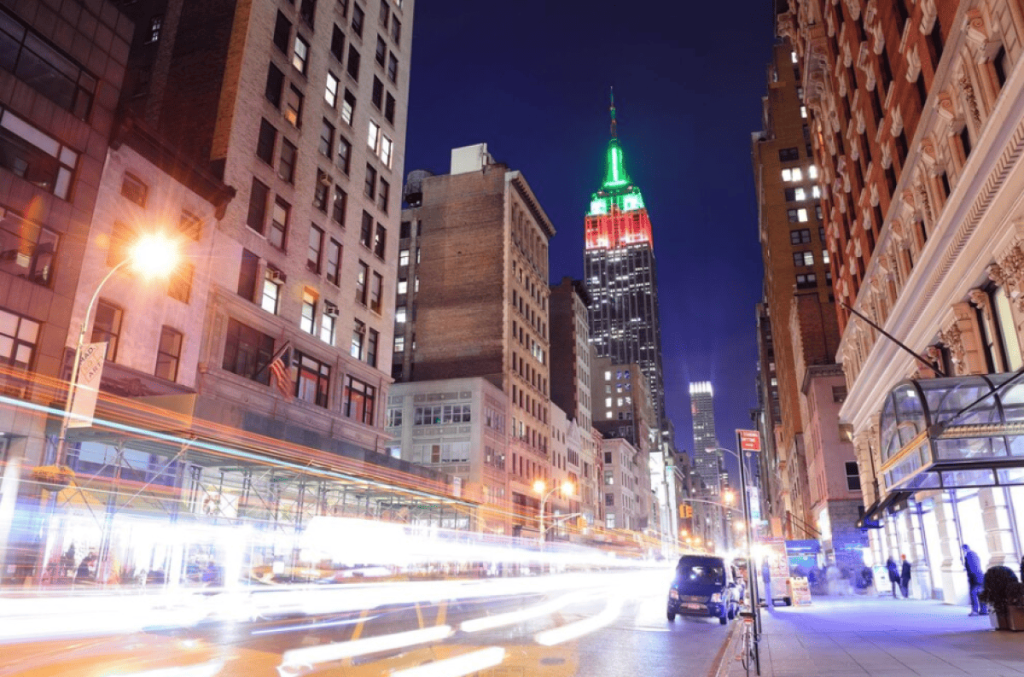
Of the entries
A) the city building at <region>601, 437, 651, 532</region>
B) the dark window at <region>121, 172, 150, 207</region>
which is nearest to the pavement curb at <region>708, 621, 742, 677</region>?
the dark window at <region>121, 172, 150, 207</region>

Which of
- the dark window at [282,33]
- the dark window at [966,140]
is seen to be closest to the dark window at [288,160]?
the dark window at [282,33]

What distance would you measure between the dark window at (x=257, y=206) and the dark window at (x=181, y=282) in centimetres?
478

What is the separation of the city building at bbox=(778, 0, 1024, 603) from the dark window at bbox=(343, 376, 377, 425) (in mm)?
26469

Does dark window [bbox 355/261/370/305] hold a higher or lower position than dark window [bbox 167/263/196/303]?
higher

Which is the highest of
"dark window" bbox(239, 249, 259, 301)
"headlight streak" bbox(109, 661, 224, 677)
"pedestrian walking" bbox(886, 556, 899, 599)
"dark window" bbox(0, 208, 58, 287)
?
"dark window" bbox(239, 249, 259, 301)

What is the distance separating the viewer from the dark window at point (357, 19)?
151 feet

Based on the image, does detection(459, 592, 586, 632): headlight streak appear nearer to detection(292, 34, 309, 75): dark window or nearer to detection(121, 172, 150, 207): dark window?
detection(121, 172, 150, 207): dark window

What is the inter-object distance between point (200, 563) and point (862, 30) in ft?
122

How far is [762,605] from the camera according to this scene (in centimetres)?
3212

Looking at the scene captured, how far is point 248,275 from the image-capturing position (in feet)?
112

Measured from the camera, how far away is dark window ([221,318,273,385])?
32062mm

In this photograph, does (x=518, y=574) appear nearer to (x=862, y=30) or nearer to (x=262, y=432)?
(x=262, y=432)

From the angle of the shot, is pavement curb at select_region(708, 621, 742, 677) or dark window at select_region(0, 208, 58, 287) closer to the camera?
pavement curb at select_region(708, 621, 742, 677)

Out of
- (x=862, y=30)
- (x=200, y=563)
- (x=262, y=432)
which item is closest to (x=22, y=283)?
(x=262, y=432)
